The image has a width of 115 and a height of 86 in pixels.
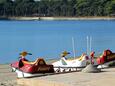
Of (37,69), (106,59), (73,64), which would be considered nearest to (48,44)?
(106,59)

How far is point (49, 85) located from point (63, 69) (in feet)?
17.2

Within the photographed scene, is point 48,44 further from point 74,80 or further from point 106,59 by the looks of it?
Result: point 74,80

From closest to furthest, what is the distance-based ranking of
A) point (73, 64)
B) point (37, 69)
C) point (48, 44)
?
point (37, 69) → point (73, 64) → point (48, 44)

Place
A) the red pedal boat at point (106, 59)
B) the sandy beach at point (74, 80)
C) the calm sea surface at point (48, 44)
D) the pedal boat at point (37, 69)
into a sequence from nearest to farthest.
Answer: the sandy beach at point (74, 80), the pedal boat at point (37, 69), the red pedal boat at point (106, 59), the calm sea surface at point (48, 44)

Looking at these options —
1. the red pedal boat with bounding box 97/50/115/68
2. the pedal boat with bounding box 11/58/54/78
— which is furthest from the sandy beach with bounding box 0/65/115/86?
the red pedal boat with bounding box 97/50/115/68

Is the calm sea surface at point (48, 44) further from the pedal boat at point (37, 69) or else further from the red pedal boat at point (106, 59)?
the pedal boat at point (37, 69)

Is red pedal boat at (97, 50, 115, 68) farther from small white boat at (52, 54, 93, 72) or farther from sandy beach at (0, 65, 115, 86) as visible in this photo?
sandy beach at (0, 65, 115, 86)

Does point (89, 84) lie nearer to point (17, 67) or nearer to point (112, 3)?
point (17, 67)

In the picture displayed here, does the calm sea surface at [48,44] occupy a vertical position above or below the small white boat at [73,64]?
below

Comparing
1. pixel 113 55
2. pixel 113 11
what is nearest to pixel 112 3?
pixel 113 11

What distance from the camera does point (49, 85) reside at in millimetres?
13883

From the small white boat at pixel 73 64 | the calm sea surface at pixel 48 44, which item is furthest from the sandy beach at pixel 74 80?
the calm sea surface at pixel 48 44

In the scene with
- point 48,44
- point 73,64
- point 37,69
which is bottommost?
point 48,44

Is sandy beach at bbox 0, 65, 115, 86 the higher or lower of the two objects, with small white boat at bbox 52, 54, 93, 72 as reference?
higher
